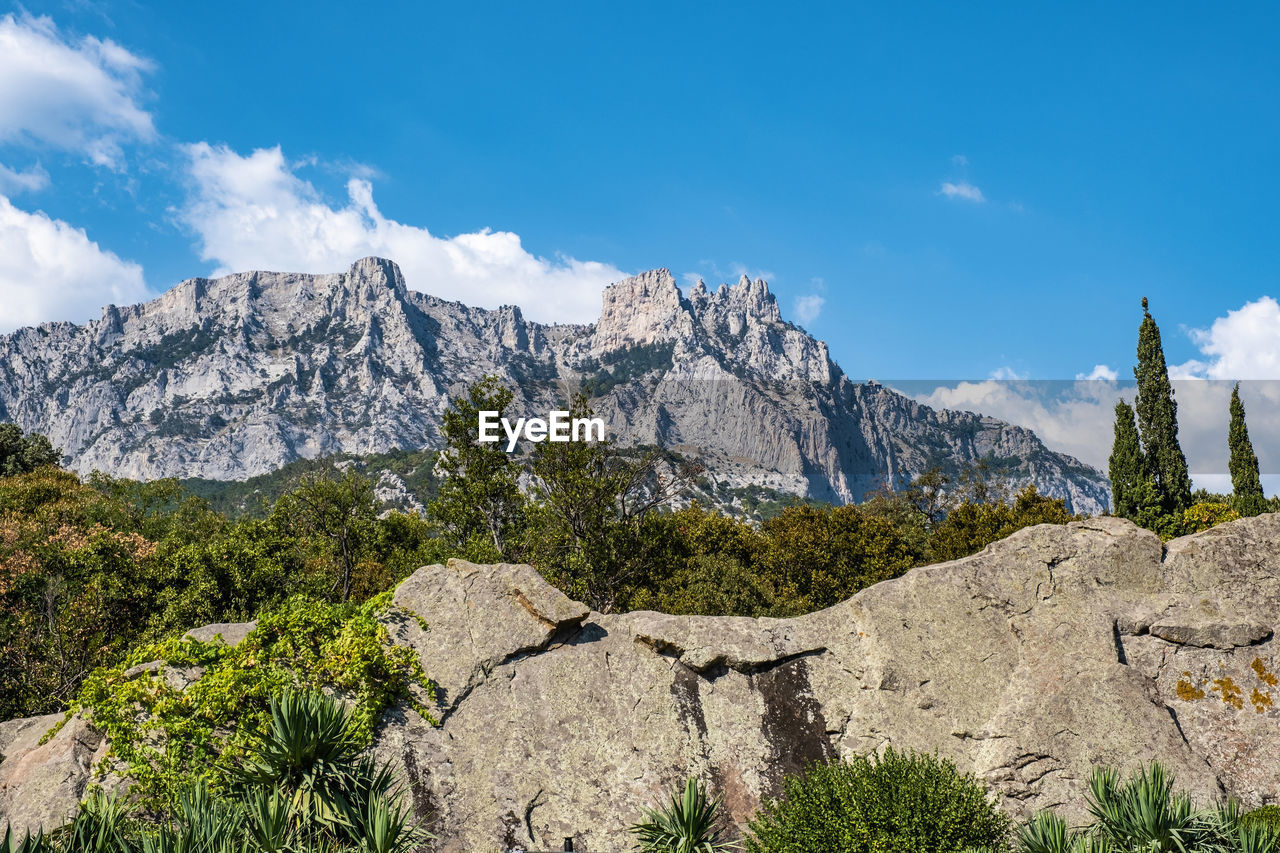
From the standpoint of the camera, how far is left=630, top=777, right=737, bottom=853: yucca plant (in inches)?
400

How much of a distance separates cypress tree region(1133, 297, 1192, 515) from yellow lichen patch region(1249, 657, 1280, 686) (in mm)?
29003

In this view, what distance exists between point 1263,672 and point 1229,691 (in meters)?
0.76

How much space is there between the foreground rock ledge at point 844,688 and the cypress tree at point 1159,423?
2823 cm

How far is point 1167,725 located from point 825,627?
533cm

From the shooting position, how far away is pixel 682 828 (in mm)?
10211

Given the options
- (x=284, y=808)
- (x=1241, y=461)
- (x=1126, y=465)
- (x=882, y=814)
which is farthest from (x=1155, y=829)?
(x=1241, y=461)

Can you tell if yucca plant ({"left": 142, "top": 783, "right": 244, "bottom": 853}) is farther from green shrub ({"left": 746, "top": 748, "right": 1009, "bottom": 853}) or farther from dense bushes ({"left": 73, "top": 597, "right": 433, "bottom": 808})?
green shrub ({"left": 746, "top": 748, "right": 1009, "bottom": 853})

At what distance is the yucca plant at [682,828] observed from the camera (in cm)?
1015

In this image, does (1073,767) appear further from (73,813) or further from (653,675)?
(73,813)

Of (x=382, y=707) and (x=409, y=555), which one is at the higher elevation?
(x=409, y=555)

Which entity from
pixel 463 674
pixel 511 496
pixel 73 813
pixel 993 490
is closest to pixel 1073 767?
pixel 463 674

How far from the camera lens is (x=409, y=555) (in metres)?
33.9

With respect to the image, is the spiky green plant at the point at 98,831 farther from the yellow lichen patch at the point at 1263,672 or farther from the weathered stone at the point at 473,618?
the yellow lichen patch at the point at 1263,672

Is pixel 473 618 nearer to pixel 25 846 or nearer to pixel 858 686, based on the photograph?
pixel 25 846
